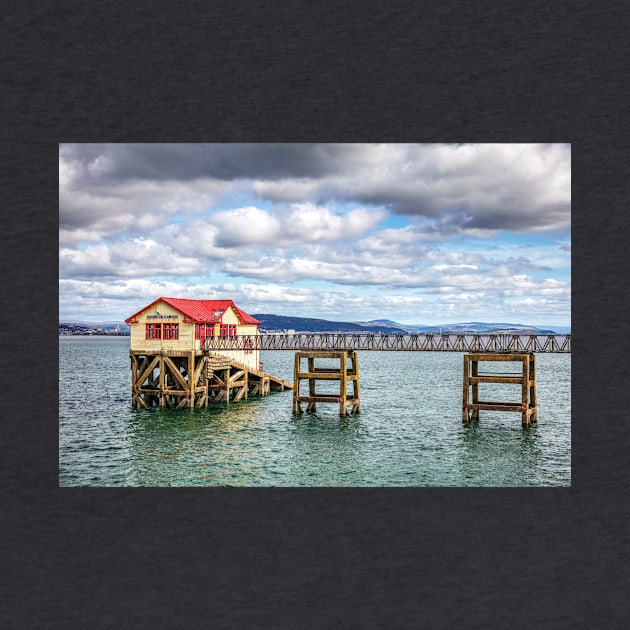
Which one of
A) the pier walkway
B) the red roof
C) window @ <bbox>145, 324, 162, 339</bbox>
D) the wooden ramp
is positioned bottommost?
the wooden ramp

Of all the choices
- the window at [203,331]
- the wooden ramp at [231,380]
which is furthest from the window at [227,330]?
the wooden ramp at [231,380]

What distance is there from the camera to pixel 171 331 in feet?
102

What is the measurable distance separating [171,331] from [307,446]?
12.3 metres

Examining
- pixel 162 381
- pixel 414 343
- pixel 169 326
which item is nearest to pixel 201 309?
pixel 169 326

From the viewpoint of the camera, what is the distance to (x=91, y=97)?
34.7 ft

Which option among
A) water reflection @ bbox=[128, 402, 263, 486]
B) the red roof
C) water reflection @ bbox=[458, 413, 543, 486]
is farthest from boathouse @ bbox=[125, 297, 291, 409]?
water reflection @ bbox=[458, 413, 543, 486]

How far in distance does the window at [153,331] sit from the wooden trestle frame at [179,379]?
950 mm

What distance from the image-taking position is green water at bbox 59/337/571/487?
17844 mm

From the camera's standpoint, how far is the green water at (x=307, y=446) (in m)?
17.8

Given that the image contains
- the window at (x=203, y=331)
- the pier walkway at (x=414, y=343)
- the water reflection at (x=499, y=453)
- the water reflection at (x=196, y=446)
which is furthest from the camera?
the window at (x=203, y=331)

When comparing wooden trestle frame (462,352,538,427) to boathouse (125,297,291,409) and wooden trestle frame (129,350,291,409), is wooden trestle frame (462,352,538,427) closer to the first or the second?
boathouse (125,297,291,409)

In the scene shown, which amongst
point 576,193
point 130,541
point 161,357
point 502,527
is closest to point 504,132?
point 576,193

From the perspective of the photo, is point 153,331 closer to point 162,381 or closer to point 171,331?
point 171,331

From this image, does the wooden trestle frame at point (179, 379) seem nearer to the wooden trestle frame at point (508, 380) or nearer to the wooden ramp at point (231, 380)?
the wooden ramp at point (231, 380)
